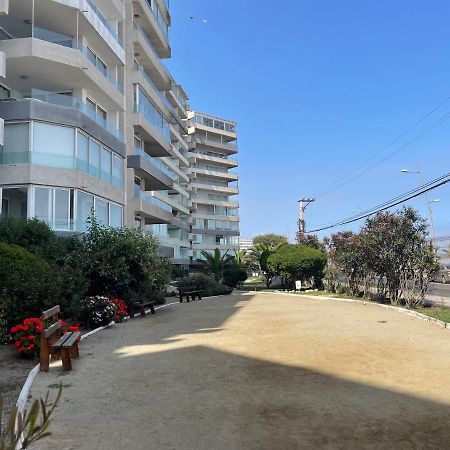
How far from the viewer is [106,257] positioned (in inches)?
632

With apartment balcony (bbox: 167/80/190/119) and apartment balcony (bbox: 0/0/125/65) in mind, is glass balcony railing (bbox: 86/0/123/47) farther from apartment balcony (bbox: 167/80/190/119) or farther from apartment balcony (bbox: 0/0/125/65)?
apartment balcony (bbox: 167/80/190/119)

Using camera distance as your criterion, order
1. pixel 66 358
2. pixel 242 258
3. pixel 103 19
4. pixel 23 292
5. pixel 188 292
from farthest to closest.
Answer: pixel 242 258 → pixel 103 19 → pixel 188 292 → pixel 23 292 → pixel 66 358

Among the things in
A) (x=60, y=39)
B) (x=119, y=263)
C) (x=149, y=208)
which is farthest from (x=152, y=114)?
(x=119, y=263)

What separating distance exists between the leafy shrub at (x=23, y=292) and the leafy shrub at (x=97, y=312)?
2587 mm

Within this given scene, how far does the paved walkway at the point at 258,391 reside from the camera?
466 centimetres

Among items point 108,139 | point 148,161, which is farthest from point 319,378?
point 148,161

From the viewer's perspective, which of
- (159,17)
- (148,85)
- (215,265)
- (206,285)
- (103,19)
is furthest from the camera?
(159,17)

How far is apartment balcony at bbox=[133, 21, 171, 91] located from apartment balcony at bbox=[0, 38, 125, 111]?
335 inches

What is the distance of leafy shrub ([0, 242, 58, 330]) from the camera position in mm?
9750

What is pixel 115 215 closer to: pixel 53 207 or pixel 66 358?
pixel 53 207

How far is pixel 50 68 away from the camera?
22.4 metres

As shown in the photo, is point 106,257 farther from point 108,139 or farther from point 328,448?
point 328,448

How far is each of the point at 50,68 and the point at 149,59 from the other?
1422 centimetres

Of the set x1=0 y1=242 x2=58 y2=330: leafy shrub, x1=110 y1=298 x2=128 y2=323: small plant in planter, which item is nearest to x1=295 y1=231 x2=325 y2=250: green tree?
x1=110 y1=298 x2=128 y2=323: small plant in planter
